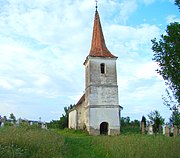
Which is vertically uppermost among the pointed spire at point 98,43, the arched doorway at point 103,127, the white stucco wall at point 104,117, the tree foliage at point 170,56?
the pointed spire at point 98,43

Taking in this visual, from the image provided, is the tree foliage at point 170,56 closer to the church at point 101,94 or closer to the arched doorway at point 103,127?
the church at point 101,94

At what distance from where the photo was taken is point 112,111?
3597cm

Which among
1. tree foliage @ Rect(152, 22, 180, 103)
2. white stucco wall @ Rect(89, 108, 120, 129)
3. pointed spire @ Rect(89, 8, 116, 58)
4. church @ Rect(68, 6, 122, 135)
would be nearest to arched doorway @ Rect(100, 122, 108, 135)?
church @ Rect(68, 6, 122, 135)

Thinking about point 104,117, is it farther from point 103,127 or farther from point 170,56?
point 170,56

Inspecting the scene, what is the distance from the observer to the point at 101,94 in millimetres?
36125

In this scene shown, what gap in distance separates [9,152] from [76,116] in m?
36.2

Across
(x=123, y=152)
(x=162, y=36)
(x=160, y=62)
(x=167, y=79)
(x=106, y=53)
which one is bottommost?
(x=123, y=152)

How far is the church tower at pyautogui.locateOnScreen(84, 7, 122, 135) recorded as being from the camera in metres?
35.4

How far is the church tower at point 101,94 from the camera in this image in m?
35.4

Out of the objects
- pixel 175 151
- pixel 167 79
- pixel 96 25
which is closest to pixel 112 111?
pixel 96 25

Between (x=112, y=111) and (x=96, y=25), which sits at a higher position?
(x=96, y=25)

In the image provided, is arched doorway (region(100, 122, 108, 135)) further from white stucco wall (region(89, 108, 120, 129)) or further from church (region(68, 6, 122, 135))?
white stucco wall (region(89, 108, 120, 129))

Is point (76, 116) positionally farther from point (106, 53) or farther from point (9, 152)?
point (9, 152)

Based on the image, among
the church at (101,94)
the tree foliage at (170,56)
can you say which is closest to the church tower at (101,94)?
the church at (101,94)
